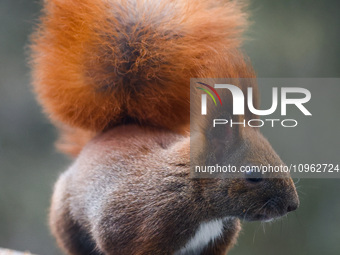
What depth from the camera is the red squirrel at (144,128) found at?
124cm

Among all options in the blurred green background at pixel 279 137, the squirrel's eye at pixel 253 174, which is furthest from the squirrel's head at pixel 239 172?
the blurred green background at pixel 279 137

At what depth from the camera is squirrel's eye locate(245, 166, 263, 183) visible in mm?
1195

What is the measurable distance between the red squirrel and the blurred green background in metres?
0.79

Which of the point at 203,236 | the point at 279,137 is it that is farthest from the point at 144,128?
the point at 279,137

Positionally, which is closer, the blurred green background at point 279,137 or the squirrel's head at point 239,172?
the squirrel's head at point 239,172

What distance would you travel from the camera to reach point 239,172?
1219 mm

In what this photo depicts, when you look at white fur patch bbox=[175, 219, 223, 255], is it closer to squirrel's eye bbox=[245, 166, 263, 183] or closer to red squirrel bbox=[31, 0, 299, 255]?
red squirrel bbox=[31, 0, 299, 255]

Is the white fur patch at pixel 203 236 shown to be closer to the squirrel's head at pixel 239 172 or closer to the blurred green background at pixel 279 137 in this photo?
the squirrel's head at pixel 239 172

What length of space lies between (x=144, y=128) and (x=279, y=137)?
0.91m

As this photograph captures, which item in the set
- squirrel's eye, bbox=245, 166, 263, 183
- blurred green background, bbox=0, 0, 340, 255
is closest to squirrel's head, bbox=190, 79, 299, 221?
squirrel's eye, bbox=245, 166, 263, 183

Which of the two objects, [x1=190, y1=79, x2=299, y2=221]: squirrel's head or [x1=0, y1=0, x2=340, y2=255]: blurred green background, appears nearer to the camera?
[x1=190, y1=79, x2=299, y2=221]: squirrel's head

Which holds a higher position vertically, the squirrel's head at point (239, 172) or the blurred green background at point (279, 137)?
the squirrel's head at point (239, 172)

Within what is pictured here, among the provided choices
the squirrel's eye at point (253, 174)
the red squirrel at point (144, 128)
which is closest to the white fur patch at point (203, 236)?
the red squirrel at point (144, 128)

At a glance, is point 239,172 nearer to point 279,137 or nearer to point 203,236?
point 203,236
